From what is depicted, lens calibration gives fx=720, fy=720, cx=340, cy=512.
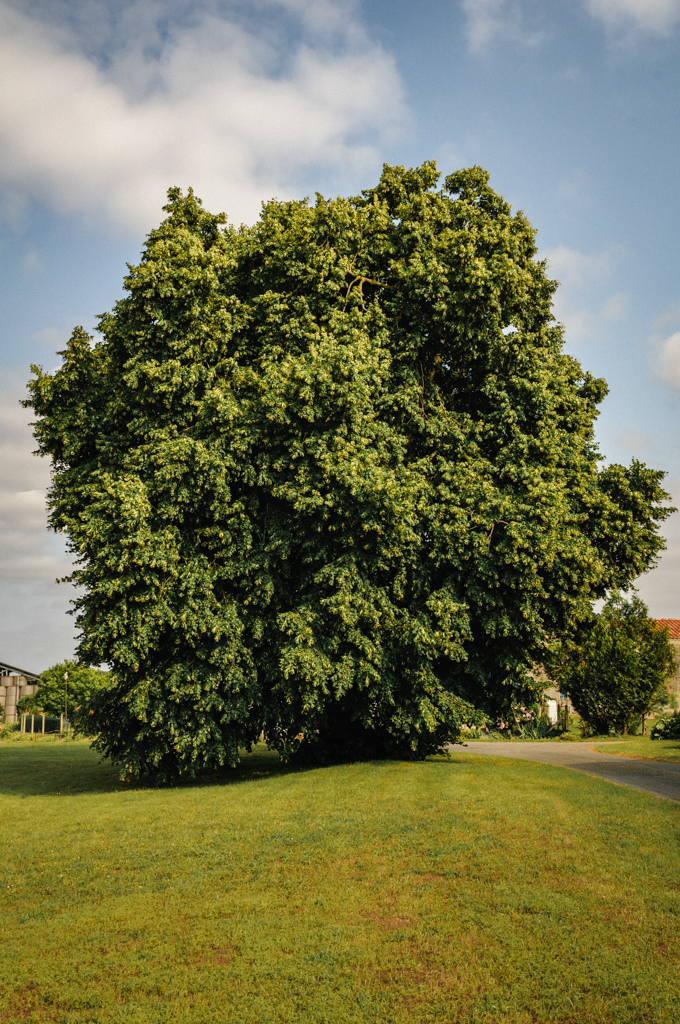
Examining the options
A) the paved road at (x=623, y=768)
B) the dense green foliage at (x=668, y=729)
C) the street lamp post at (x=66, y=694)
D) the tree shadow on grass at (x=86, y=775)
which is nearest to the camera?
the paved road at (x=623, y=768)

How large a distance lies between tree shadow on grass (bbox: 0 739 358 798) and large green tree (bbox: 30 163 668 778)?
74 cm

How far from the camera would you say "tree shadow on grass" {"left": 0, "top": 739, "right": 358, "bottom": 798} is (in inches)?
746

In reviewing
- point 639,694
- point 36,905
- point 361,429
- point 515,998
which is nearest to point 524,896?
point 515,998

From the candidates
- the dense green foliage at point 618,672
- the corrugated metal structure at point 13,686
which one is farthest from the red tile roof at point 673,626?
the corrugated metal structure at point 13,686

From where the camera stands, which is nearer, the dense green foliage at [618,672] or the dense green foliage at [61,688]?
the dense green foliage at [618,672]

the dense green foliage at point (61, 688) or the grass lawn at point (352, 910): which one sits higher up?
the dense green foliage at point (61, 688)

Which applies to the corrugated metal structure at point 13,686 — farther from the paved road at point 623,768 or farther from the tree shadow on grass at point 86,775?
the paved road at point 623,768

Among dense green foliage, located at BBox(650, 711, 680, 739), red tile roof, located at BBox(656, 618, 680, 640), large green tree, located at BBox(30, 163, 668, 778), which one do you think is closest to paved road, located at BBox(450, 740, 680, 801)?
large green tree, located at BBox(30, 163, 668, 778)

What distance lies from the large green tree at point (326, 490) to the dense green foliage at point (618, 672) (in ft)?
52.5

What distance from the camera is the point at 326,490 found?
17.4m

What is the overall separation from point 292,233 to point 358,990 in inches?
689

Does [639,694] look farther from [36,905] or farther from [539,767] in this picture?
[36,905]

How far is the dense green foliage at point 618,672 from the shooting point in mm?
35000

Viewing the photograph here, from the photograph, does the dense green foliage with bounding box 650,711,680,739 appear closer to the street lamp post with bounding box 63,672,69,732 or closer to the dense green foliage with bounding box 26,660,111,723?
the dense green foliage with bounding box 26,660,111,723
